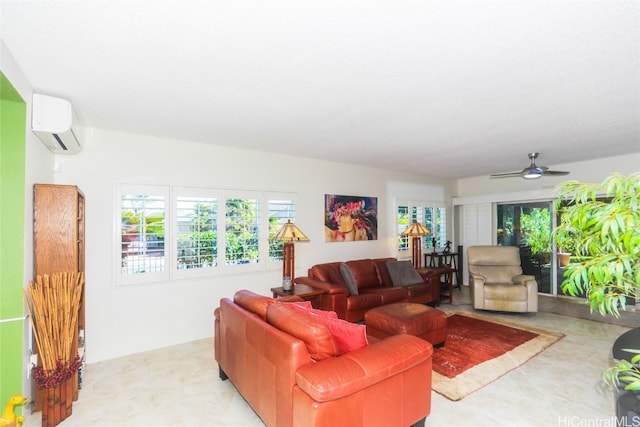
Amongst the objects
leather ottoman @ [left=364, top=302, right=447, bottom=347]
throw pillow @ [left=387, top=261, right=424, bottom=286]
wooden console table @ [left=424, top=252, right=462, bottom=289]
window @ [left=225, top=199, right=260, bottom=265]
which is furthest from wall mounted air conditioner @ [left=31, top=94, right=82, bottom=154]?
wooden console table @ [left=424, top=252, right=462, bottom=289]

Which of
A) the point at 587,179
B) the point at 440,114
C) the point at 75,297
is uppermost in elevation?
the point at 440,114

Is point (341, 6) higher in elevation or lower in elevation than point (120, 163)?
higher

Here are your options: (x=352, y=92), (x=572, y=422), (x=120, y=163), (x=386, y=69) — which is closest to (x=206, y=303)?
(x=120, y=163)

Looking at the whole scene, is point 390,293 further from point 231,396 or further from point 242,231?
point 231,396

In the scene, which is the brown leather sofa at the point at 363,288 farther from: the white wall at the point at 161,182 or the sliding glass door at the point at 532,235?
the sliding glass door at the point at 532,235

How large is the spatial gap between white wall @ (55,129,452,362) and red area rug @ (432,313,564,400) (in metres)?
2.19

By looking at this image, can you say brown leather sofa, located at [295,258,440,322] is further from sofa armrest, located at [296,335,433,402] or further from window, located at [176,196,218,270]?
sofa armrest, located at [296,335,433,402]

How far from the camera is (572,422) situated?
211 centimetres

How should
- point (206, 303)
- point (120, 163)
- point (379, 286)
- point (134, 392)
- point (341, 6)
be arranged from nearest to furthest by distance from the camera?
point (341, 6), point (134, 392), point (120, 163), point (206, 303), point (379, 286)

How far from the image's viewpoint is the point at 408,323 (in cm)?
301

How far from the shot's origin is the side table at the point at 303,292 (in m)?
3.68

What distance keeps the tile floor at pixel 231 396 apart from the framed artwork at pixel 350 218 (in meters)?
2.53

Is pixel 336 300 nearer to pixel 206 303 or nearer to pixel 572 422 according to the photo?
pixel 206 303

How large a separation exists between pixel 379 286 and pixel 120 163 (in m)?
3.85
